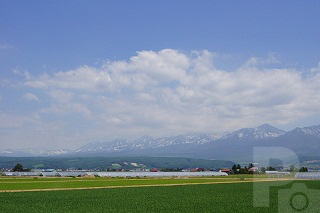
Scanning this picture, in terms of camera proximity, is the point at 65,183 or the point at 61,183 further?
the point at 65,183

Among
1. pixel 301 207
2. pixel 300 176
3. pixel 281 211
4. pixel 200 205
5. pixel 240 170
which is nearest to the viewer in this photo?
pixel 281 211

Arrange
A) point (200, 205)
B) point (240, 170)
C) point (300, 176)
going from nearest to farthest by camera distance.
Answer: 1. point (200, 205)
2. point (300, 176)
3. point (240, 170)

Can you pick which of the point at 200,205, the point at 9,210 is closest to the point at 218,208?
the point at 200,205

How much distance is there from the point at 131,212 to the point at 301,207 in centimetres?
1463

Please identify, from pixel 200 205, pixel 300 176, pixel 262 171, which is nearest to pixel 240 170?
pixel 262 171

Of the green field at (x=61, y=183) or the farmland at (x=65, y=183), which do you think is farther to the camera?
the green field at (x=61, y=183)

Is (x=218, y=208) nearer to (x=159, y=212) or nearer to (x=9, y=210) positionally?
(x=159, y=212)

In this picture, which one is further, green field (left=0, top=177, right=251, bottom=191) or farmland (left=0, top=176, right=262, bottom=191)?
green field (left=0, top=177, right=251, bottom=191)

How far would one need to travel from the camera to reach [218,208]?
120 feet

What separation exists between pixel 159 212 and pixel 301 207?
40.7ft

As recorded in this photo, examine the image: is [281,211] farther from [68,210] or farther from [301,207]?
[68,210]

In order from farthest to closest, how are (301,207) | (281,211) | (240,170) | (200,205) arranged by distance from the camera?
(240,170) < (200,205) < (301,207) < (281,211)

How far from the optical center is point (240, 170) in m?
190

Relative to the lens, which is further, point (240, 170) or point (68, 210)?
point (240, 170)
